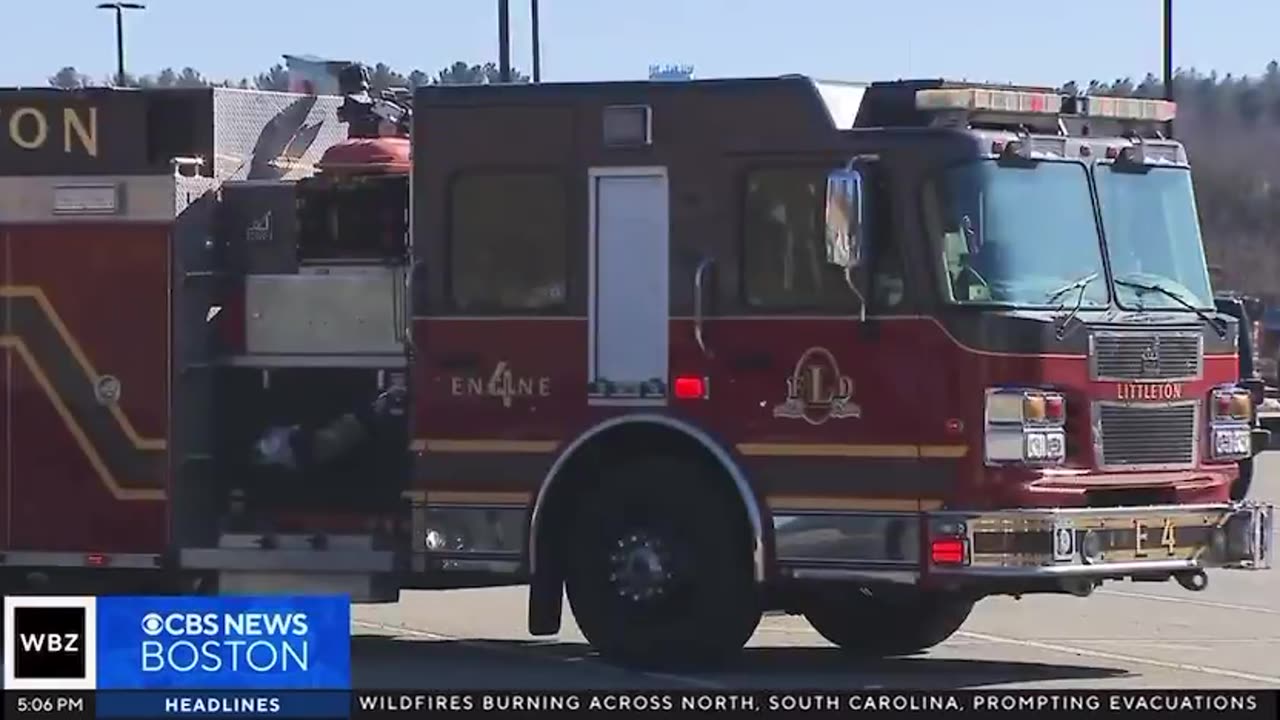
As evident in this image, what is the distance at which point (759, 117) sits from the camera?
467 inches

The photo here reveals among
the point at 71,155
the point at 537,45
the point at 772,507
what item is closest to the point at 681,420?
the point at 772,507

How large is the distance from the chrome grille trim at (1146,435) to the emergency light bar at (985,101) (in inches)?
54.0

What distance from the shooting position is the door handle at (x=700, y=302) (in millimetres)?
11898

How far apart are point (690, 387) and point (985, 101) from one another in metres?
1.82

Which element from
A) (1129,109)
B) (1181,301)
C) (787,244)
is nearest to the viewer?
(787,244)

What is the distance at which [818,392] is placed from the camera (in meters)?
11.7

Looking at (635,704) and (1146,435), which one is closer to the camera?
(635,704)

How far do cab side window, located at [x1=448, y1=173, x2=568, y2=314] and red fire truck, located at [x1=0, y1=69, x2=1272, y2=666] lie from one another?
15 millimetres

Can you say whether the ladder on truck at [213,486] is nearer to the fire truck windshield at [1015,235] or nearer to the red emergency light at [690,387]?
the red emergency light at [690,387]

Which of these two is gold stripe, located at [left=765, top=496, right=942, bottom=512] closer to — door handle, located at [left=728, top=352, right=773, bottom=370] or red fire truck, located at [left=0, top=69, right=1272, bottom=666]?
red fire truck, located at [left=0, top=69, right=1272, bottom=666]

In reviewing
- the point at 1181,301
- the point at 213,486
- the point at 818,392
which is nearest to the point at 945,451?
the point at 818,392

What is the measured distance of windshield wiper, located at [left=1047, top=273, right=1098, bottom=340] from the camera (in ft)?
37.9

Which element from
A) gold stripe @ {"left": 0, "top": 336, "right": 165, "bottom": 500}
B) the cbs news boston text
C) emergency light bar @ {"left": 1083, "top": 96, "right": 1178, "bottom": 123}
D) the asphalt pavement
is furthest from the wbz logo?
emergency light bar @ {"left": 1083, "top": 96, "right": 1178, "bottom": 123}

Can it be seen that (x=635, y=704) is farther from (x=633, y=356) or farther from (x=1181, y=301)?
(x=1181, y=301)
